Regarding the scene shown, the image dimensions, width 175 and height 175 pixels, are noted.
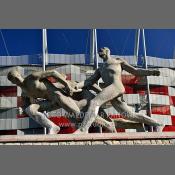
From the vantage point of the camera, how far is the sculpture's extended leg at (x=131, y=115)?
40.8 ft

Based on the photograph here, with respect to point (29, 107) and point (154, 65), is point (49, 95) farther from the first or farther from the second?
point (154, 65)

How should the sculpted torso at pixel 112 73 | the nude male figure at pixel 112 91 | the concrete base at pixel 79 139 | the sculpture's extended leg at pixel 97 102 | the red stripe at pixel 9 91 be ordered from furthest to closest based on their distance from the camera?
the red stripe at pixel 9 91
the sculpted torso at pixel 112 73
the nude male figure at pixel 112 91
the sculpture's extended leg at pixel 97 102
the concrete base at pixel 79 139

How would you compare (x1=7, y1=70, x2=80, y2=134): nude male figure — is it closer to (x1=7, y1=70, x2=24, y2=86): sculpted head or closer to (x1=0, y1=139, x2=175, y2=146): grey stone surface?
(x1=7, y1=70, x2=24, y2=86): sculpted head

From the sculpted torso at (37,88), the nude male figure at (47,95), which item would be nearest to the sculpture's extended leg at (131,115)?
the nude male figure at (47,95)

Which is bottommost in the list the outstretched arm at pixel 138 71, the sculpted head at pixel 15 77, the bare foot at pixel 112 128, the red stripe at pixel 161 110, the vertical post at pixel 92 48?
the bare foot at pixel 112 128

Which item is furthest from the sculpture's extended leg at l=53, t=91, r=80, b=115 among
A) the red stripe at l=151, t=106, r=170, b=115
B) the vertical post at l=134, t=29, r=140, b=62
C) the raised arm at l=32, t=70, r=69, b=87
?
the red stripe at l=151, t=106, r=170, b=115

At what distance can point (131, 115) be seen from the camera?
12.4 meters

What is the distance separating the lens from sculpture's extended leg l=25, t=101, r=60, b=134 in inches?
478

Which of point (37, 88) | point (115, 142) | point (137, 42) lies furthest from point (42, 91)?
point (137, 42)

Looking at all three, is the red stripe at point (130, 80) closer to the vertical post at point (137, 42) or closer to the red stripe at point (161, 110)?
the vertical post at point (137, 42)

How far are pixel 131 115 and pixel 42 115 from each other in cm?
217

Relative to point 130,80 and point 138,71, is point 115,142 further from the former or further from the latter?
point 130,80

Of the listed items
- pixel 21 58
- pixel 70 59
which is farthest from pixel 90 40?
pixel 21 58

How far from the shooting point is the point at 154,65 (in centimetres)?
4003
